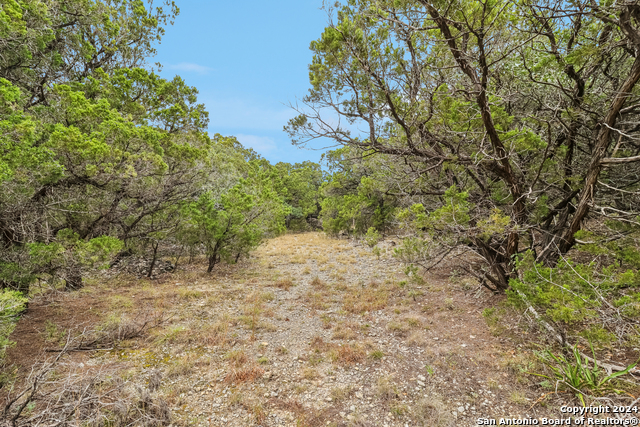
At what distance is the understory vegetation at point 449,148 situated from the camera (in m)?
3.34

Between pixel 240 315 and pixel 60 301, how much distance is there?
5050mm

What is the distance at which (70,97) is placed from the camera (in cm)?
521

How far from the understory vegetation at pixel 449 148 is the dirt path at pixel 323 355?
0.98ft

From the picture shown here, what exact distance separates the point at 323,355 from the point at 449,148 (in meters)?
4.65

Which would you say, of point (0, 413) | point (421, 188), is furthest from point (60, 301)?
point (421, 188)

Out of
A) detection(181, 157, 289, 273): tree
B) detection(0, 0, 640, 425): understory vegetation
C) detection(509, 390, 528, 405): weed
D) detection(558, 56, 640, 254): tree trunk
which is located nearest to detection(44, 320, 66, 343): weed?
detection(0, 0, 640, 425): understory vegetation

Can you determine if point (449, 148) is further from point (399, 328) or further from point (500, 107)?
point (399, 328)

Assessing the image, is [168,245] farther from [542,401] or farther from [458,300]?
[542,401]

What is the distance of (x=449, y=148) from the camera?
5.25 meters

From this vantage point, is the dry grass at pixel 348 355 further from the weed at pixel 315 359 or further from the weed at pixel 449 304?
the weed at pixel 449 304

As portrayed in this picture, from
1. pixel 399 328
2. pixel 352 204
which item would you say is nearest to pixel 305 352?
pixel 399 328

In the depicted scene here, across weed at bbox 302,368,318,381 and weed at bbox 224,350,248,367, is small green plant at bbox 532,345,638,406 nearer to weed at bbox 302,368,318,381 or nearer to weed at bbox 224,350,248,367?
weed at bbox 302,368,318,381

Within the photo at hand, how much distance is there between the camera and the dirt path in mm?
3428

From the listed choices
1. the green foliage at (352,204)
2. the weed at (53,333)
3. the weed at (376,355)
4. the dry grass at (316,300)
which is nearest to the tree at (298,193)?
the green foliage at (352,204)
